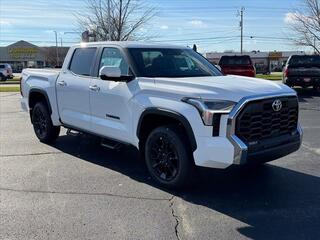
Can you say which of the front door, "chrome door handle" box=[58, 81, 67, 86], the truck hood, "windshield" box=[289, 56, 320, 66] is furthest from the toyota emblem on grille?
"windshield" box=[289, 56, 320, 66]

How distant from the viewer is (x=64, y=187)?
235 inches

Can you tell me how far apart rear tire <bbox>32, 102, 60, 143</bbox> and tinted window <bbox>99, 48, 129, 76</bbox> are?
2029 mm

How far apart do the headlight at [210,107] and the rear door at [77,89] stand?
2.40 m

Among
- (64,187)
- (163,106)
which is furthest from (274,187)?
(64,187)

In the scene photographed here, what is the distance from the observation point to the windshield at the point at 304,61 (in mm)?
19375

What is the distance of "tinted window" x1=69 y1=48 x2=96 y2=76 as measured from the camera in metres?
7.26

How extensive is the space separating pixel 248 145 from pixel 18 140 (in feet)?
18.3

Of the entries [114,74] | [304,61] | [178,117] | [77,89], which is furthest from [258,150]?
[304,61]

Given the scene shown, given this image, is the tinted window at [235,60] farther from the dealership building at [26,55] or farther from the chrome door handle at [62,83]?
the dealership building at [26,55]

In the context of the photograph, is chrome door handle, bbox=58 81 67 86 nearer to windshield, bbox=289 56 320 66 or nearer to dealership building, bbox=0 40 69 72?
windshield, bbox=289 56 320 66

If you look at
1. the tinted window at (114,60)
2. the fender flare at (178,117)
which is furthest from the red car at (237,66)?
the fender flare at (178,117)

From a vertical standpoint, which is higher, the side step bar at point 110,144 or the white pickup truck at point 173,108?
the white pickup truck at point 173,108

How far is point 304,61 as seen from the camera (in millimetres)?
19594

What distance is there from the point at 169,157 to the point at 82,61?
262 centimetres
